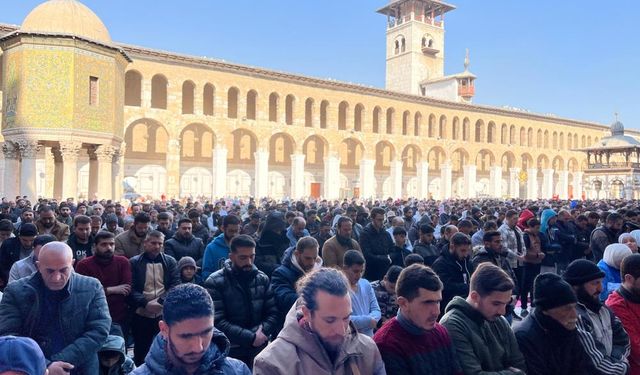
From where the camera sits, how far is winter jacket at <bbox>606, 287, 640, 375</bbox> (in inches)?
130

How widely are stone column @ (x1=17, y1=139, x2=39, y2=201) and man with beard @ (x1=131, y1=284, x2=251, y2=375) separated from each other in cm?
1824

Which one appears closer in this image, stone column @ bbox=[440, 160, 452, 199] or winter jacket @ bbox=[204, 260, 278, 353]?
winter jacket @ bbox=[204, 260, 278, 353]

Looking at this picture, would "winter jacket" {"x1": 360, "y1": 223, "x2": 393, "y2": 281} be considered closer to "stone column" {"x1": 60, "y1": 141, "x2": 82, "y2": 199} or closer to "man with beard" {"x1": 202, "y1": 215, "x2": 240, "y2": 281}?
"man with beard" {"x1": 202, "y1": 215, "x2": 240, "y2": 281}

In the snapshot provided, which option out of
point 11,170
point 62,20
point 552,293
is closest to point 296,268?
point 552,293

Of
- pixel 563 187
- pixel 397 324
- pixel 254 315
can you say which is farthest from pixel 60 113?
pixel 563 187

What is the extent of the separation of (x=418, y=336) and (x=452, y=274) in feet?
8.18

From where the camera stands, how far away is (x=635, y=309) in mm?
3436

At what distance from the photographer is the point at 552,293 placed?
2.82 m

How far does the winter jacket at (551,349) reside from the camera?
2.80m

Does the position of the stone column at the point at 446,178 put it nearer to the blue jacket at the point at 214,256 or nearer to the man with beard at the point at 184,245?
the man with beard at the point at 184,245

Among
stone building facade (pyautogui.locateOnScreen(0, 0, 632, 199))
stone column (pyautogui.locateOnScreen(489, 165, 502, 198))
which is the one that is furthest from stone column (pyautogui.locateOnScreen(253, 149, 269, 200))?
stone column (pyautogui.locateOnScreen(489, 165, 502, 198))

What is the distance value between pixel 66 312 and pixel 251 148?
103 ft

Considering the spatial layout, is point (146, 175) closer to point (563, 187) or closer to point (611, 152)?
point (611, 152)

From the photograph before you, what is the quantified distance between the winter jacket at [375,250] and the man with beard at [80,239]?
3196mm
